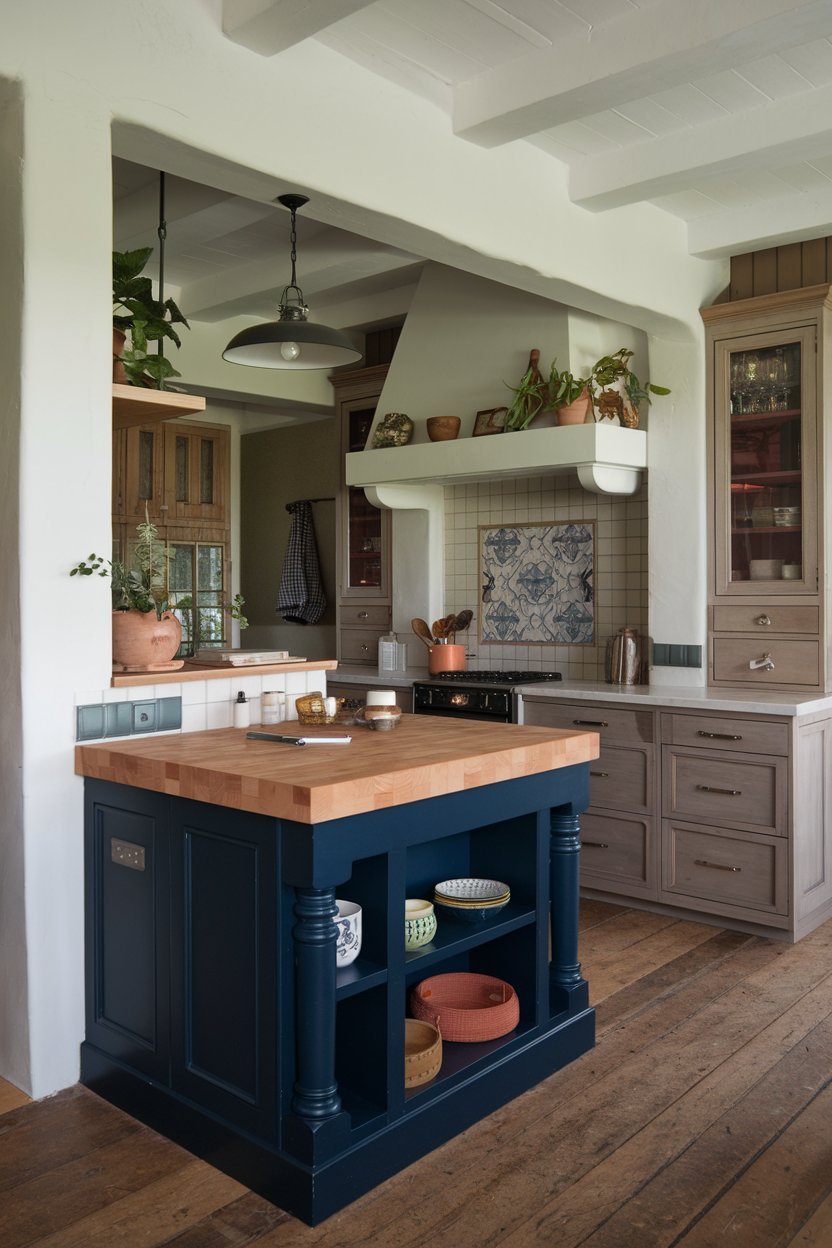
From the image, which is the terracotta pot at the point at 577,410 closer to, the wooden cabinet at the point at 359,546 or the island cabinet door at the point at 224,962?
the wooden cabinet at the point at 359,546

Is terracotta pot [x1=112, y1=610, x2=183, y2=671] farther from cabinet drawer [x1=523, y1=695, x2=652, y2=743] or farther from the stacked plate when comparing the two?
cabinet drawer [x1=523, y1=695, x2=652, y2=743]

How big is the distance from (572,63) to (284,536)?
5.01 m

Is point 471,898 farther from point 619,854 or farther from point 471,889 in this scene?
point 619,854

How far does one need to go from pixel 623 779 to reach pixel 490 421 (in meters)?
1.84

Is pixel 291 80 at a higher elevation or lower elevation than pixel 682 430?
higher

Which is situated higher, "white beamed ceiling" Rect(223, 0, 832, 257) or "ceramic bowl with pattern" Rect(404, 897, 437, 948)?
"white beamed ceiling" Rect(223, 0, 832, 257)

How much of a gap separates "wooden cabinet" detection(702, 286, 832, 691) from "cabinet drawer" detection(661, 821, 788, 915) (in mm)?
771

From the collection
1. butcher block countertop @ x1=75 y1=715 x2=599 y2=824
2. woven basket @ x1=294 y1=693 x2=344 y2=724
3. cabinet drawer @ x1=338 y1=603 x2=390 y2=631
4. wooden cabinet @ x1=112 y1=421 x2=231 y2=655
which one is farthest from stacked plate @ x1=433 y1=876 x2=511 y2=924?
wooden cabinet @ x1=112 y1=421 x2=231 y2=655

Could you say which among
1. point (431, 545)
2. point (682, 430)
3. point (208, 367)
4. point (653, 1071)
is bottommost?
point (653, 1071)

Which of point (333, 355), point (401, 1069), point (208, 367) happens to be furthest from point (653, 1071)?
point (208, 367)

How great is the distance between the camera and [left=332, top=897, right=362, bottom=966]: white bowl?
2363 mm

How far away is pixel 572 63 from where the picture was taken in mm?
3068

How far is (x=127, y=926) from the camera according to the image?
2635 millimetres

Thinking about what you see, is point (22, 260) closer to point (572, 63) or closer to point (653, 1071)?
point (572, 63)
